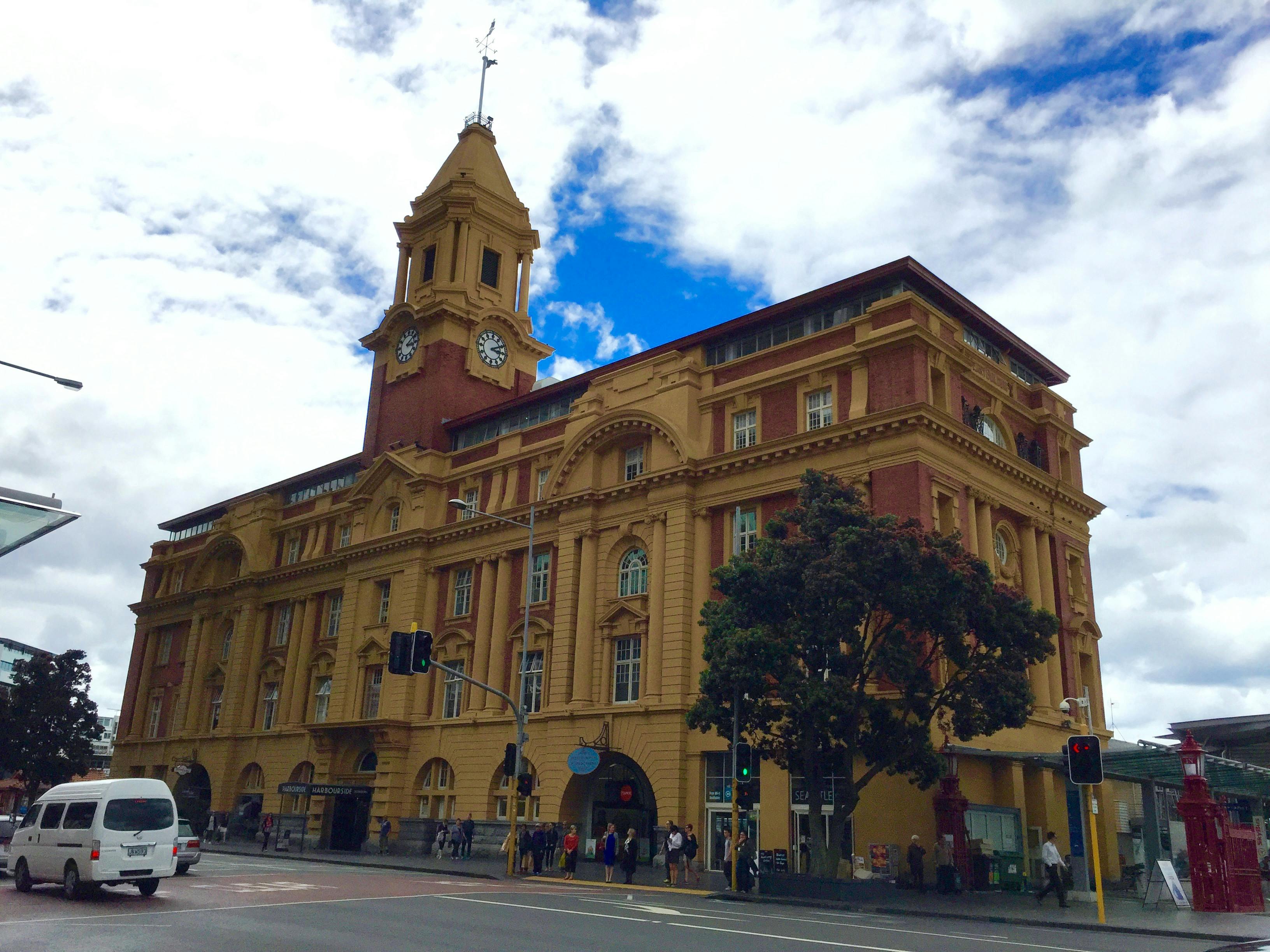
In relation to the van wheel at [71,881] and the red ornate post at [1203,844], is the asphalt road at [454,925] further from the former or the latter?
the red ornate post at [1203,844]

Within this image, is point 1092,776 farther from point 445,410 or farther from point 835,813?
point 445,410

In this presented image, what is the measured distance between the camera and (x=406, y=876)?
3064 centimetres

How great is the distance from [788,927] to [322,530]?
4521 cm

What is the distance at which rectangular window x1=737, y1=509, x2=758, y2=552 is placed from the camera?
37406 millimetres

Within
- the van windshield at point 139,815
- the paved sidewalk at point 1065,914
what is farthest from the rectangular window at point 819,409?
the van windshield at point 139,815

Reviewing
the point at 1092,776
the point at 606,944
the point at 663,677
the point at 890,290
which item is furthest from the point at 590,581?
the point at 606,944

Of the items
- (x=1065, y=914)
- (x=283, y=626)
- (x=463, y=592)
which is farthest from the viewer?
(x=283, y=626)

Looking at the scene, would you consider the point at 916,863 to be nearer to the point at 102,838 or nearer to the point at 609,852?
the point at 609,852

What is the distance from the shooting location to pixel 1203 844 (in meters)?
24.5

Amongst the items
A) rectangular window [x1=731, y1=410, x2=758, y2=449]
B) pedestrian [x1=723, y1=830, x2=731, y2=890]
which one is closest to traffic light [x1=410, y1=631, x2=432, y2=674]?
pedestrian [x1=723, y1=830, x2=731, y2=890]

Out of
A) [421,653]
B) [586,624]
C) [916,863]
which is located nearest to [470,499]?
[586,624]

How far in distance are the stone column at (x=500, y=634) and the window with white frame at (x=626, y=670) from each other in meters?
6.22

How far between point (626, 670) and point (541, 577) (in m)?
6.63

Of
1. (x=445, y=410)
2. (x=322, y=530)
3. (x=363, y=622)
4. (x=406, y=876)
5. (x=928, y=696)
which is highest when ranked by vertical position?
(x=445, y=410)
